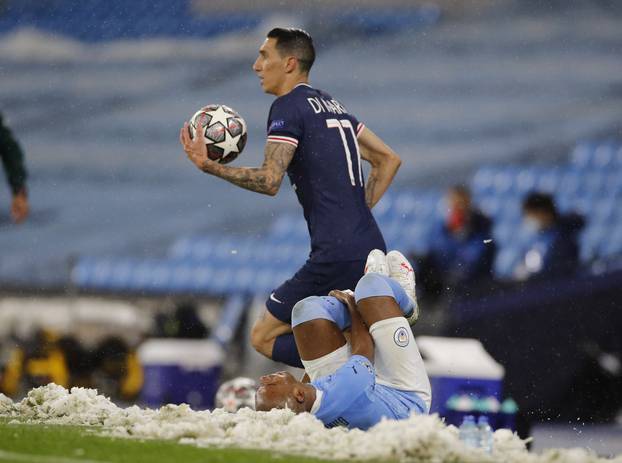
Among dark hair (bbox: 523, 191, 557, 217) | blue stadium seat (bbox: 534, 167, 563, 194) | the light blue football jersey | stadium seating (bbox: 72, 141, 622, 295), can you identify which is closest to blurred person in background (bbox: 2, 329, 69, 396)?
stadium seating (bbox: 72, 141, 622, 295)

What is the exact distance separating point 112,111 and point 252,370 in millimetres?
3429

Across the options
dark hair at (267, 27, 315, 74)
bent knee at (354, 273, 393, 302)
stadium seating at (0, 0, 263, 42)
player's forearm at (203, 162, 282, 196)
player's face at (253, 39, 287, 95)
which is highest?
stadium seating at (0, 0, 263, 42)

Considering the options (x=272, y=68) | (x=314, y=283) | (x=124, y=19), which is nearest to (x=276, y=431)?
(x=314, y=283)

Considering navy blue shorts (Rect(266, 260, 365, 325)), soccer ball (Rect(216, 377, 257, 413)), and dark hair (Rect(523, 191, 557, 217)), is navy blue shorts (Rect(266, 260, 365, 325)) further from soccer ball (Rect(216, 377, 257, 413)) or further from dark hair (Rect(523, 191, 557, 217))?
dark hair (Rect(523, 191, 557, 217))

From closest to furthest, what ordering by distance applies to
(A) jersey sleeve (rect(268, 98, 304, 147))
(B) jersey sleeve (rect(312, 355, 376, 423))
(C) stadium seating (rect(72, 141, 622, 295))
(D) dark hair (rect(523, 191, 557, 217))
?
(B) jersey sleeve (rect(312, 355, 376, 423)) → (A) jersey sleeve (rect(268, 98, 304, 147)) → (D) dark hair (rect(523, 191, 557, 217)) → (C) stadium seating (rect(72, 141, 622, 295))

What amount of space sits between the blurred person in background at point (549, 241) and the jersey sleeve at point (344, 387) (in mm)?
3605

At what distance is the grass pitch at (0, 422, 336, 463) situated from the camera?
3.72 meters

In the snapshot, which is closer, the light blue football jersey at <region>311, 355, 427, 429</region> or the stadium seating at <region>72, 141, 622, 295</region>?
the light blue football jersey at <region>311, 355, 427, 429</region>

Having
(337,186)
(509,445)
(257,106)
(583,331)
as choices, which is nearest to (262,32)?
(257,106)

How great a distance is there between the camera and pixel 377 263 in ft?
16.8

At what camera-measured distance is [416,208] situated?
10711 millimetres

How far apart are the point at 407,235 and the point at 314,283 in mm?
5235

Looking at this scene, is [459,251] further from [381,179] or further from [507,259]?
[381,179]

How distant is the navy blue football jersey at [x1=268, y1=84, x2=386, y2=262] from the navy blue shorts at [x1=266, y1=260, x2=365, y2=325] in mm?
37
